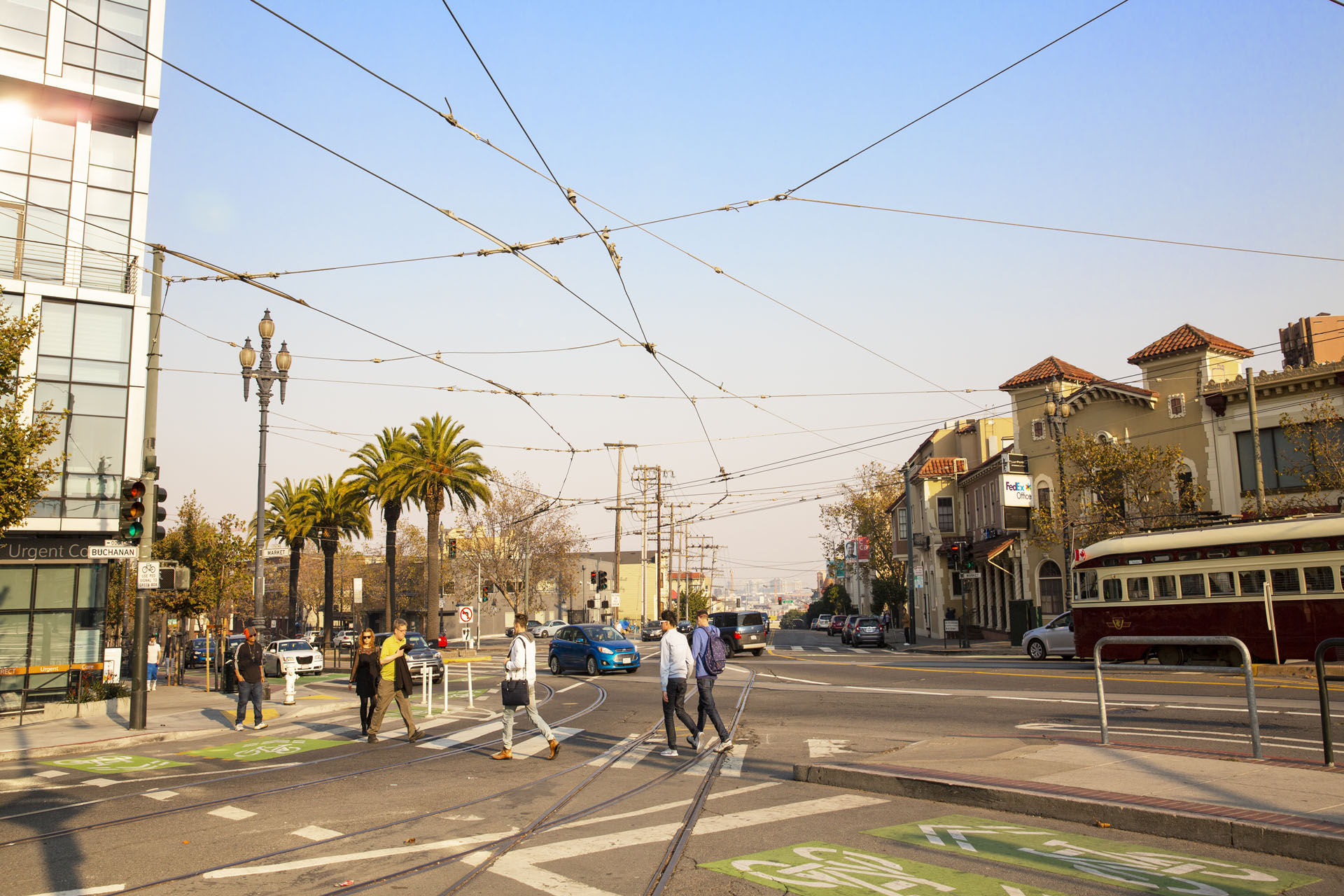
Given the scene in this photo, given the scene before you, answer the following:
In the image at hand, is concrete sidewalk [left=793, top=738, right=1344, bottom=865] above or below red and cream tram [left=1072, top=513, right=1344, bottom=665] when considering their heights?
below

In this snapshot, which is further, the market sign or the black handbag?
the black handbag

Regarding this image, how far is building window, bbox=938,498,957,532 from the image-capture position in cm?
6161

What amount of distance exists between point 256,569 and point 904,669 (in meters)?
17.4

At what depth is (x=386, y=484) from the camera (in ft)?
149

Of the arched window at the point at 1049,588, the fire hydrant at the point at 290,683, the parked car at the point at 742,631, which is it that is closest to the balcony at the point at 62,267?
the fire hydrant at the point at 290,683

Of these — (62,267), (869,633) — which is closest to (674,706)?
(62,267)

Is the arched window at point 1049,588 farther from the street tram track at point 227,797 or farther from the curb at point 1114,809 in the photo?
the curb at point 1114,809

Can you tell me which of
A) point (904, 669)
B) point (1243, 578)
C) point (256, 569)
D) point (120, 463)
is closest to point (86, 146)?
point (120, 463)

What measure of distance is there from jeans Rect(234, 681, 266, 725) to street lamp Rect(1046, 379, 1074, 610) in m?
29.6

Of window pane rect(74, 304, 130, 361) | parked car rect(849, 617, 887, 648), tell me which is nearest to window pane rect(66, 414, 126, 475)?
window pane rect(74, 304, 130, 361)

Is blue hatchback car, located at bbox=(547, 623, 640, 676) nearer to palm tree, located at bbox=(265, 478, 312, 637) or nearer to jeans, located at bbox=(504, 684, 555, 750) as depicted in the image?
jeans, located at bbox=(504, 684, 555, 750)

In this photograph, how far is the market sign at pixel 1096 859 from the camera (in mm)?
6098

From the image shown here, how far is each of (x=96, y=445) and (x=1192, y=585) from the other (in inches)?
1089

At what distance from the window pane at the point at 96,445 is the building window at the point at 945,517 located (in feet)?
157
